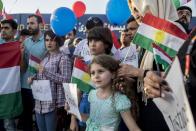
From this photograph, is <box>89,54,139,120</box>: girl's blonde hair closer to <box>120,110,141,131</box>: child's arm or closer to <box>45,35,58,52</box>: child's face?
<box>120,110,141,131</box>: child's arm

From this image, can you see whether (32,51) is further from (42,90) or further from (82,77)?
(82,77)

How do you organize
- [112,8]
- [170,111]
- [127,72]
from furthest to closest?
[112,8] < [127,72] < [170,111]

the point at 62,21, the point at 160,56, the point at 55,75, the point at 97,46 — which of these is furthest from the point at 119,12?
the point at 160,56

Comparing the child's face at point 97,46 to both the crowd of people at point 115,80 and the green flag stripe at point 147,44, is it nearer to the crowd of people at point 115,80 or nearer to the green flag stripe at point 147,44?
the crowd of people at point 115,80

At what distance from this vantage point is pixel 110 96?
2.96 m

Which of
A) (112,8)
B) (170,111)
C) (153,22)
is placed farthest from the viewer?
(112,8)

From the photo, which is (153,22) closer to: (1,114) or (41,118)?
(41,118)

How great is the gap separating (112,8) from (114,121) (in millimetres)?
3081

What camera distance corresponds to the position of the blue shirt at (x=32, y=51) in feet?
16.8

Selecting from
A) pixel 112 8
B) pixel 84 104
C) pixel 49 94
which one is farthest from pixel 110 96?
pixel 112 8

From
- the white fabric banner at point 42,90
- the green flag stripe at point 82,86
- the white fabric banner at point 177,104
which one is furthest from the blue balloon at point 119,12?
the white fabric banner at point 177,104

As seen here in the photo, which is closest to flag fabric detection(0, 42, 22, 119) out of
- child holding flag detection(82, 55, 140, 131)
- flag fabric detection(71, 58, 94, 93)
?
flag fabric detection(71, 58, 94, 93)

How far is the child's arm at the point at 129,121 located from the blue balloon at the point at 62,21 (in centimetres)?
282

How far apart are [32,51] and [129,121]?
8.80 ft
